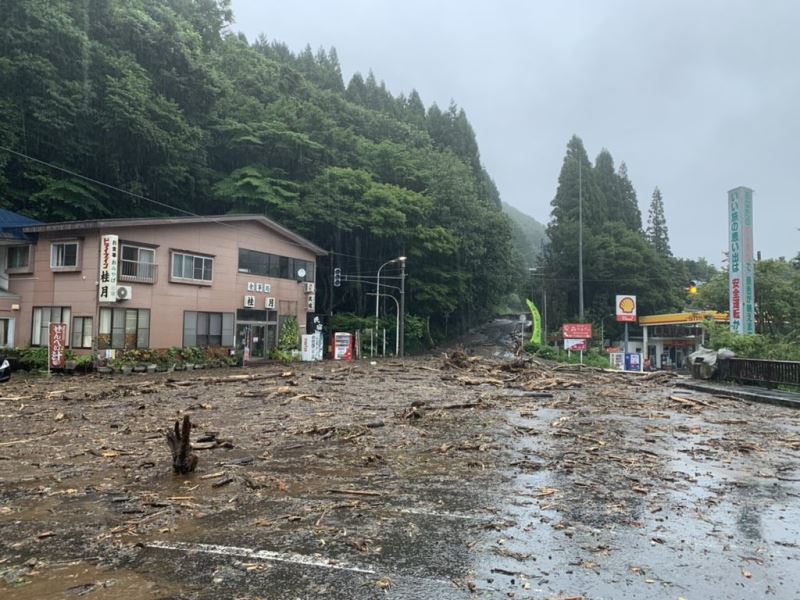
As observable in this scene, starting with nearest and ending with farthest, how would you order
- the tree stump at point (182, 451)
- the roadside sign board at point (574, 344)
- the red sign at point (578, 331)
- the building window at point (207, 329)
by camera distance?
the tree stump at point (182, 451) < the building window at point (207, 329) < the red sign at point (578, 331) < the roadside sign board at point (574, 344)

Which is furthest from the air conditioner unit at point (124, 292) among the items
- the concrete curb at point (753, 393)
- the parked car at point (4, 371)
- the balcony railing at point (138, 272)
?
the concrete curb at point (753, 393)

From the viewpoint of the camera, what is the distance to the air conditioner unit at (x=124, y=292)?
74.3 feet

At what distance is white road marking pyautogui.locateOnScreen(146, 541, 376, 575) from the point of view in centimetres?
387

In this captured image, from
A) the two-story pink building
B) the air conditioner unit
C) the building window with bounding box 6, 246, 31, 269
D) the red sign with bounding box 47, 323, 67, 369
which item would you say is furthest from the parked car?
the building window with bounding box 6, 246, 31, 269

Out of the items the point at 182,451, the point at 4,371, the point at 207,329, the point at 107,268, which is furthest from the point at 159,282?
the point at 182,451

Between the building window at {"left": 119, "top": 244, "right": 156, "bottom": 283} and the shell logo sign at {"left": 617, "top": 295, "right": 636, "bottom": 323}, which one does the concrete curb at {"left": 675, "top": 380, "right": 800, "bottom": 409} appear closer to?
the building window at {"left": 119, "top": 244, "right": 156, "bottom": 283}

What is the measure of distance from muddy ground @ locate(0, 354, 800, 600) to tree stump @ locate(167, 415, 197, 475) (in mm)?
216

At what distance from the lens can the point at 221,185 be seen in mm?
36844

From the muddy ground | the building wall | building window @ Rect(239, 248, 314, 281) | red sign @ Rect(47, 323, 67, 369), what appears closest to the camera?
the muddy ground

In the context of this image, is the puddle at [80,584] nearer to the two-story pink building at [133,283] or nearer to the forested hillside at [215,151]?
the two-story pink building at [133,283]

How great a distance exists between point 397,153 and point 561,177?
26468mm

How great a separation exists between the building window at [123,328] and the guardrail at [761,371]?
924 inches

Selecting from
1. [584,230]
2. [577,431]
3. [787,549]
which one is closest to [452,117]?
[584,230]

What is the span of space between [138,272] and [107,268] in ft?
6.74
